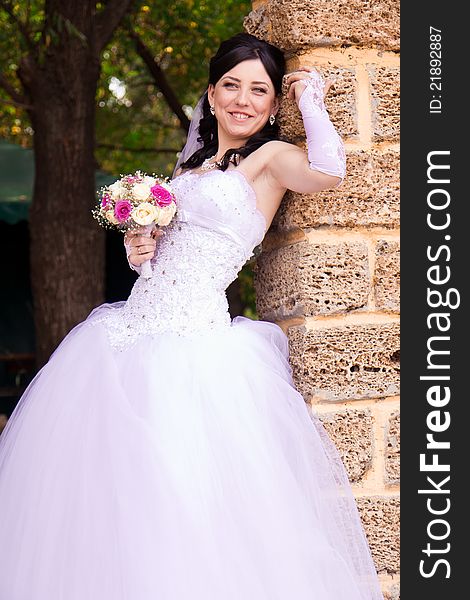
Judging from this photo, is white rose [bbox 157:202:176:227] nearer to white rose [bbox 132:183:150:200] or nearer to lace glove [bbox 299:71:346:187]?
white rose [bbox 132:183:150:200]

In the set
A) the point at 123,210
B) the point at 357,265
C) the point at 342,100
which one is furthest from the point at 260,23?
the point at 357,265

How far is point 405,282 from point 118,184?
42.4 inches

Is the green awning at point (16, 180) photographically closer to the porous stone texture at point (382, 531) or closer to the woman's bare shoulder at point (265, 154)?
the woman's bare shoulder at point (265, 154)

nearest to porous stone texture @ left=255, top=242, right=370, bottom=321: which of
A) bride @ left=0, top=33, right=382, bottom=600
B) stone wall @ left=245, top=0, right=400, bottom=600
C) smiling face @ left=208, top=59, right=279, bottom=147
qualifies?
stone wall @ left=245, top=0, right=400, bottom=600

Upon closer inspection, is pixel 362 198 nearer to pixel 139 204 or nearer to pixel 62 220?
pixel 139 204

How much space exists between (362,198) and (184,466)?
110 centimetres

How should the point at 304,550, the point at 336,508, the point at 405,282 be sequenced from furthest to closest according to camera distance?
the point at 405,282 < the point at 336,508 < the point at 304,550

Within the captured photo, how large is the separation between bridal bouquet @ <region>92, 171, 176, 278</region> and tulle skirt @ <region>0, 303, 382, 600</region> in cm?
42

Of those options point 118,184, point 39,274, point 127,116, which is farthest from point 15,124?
point 118,184

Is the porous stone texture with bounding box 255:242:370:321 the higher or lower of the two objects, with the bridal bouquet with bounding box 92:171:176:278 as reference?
lower

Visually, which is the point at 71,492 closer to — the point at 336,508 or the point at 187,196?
the point at 336,508

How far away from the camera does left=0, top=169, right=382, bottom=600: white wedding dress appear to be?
8.15ft

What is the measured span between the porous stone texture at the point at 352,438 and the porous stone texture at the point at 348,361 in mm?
63

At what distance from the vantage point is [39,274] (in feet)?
21.0
